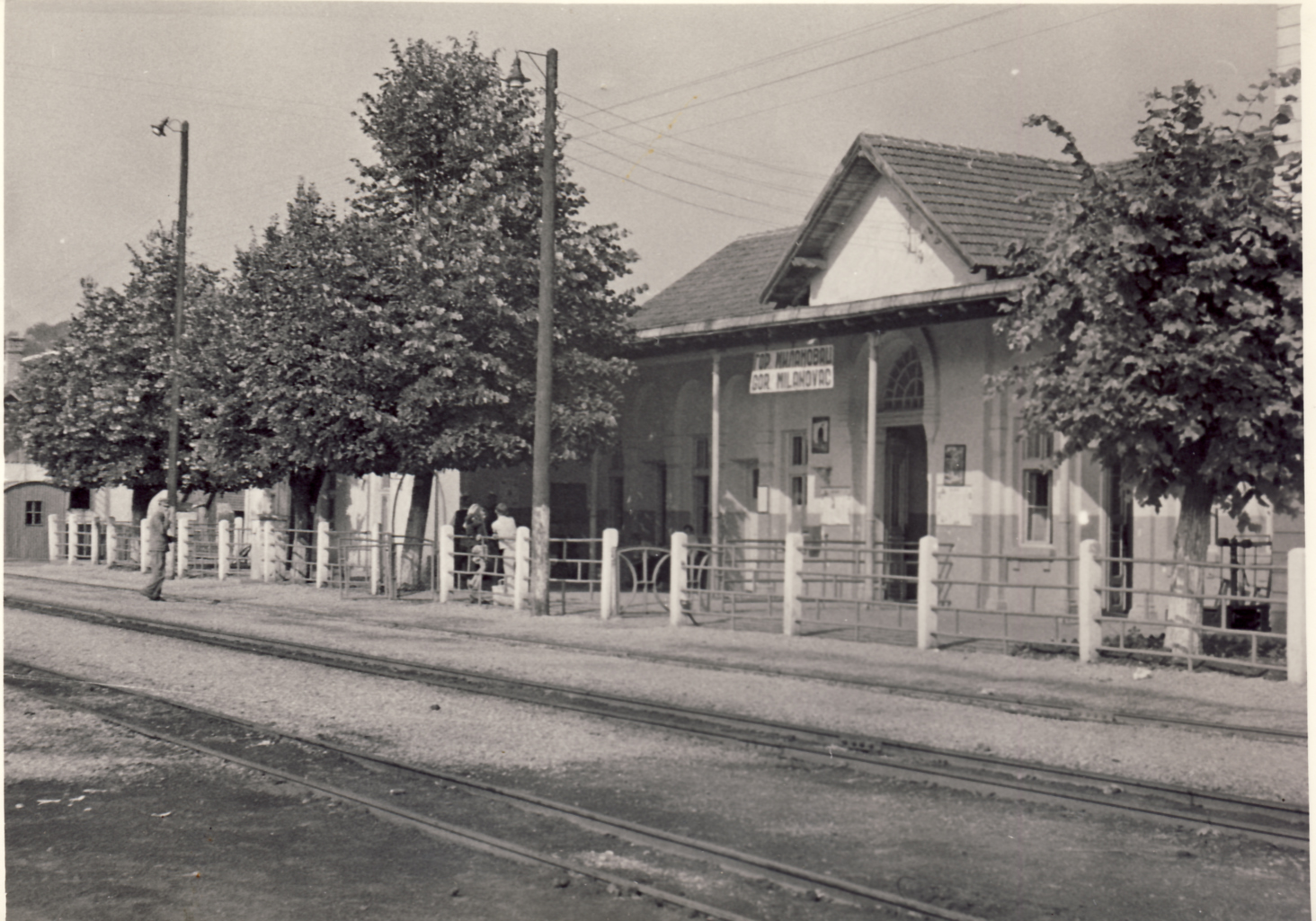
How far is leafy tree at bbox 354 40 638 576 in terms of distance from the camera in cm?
2214

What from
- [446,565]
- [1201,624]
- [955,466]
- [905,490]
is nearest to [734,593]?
[955,466]

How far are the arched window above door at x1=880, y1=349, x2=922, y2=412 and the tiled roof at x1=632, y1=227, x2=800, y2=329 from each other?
3.03 meters

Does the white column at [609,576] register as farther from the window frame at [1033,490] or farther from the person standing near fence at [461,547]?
the window frame at [1033,490]

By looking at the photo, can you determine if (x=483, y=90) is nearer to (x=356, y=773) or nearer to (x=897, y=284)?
(x=897, y=284)

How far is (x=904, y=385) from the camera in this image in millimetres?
20906

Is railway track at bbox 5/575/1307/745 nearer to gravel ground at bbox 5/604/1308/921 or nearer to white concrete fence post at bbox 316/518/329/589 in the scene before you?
gravel ground at bbox 5/604/1308/921

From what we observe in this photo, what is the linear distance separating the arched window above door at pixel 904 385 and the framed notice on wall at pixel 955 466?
1308 mm

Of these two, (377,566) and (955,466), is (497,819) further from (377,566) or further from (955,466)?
(377,566)

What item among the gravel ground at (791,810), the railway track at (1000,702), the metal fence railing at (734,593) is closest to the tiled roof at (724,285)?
the metal fence railing at (734,593)

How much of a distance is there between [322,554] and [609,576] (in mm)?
8680

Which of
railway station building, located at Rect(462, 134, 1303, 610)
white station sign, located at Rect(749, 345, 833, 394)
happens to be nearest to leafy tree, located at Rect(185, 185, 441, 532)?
railway station building, located at Rect(462, 134, 1303, 610)

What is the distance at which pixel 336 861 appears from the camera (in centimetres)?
590

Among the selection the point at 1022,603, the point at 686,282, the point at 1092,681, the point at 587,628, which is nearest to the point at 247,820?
the point at 1092,681

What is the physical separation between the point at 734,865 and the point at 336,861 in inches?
68.2
